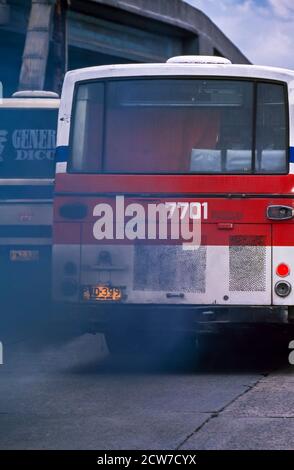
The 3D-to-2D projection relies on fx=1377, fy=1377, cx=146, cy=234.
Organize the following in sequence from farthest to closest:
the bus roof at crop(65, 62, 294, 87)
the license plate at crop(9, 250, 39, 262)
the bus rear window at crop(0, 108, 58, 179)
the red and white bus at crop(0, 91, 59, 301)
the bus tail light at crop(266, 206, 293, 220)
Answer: the bus rear window at crop(0, 108, 58, 179), the license plate at crop(9, 250, 39, 262), the red and white bus at crop(0, 91, 59, 301), the bus roof at crop(65, 62, 294, 87), the bus tail light at crop(266, 206, 293, 220)

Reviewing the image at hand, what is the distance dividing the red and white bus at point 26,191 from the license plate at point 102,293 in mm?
4463

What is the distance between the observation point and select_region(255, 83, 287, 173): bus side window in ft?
42.4

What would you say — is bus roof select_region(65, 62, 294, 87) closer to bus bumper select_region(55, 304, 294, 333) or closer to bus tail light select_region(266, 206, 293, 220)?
bus tail light select_region(266, 206, 293, 220)

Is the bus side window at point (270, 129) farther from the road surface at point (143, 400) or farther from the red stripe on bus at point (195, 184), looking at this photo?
the road surface at point (143, 400)

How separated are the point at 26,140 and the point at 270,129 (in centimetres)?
587

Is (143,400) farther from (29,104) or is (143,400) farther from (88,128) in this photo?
(29,104)

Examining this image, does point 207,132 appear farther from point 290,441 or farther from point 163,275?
point 290,441

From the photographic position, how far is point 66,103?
13297mm

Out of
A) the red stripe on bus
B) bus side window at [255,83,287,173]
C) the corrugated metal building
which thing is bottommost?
the red stripe on bus

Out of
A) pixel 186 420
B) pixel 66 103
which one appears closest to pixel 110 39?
pixel 66 103

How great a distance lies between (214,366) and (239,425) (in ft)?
13.5

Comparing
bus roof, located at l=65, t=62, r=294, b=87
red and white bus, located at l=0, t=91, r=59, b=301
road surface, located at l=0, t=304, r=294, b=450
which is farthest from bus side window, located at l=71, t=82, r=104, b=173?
red and white bus, located at l=0, t=91, r=59, b=301

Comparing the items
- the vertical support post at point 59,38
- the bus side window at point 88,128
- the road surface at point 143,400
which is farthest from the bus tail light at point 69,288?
the vertical support post at point 59,38

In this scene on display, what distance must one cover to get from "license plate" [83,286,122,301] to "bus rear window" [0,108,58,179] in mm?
5049
